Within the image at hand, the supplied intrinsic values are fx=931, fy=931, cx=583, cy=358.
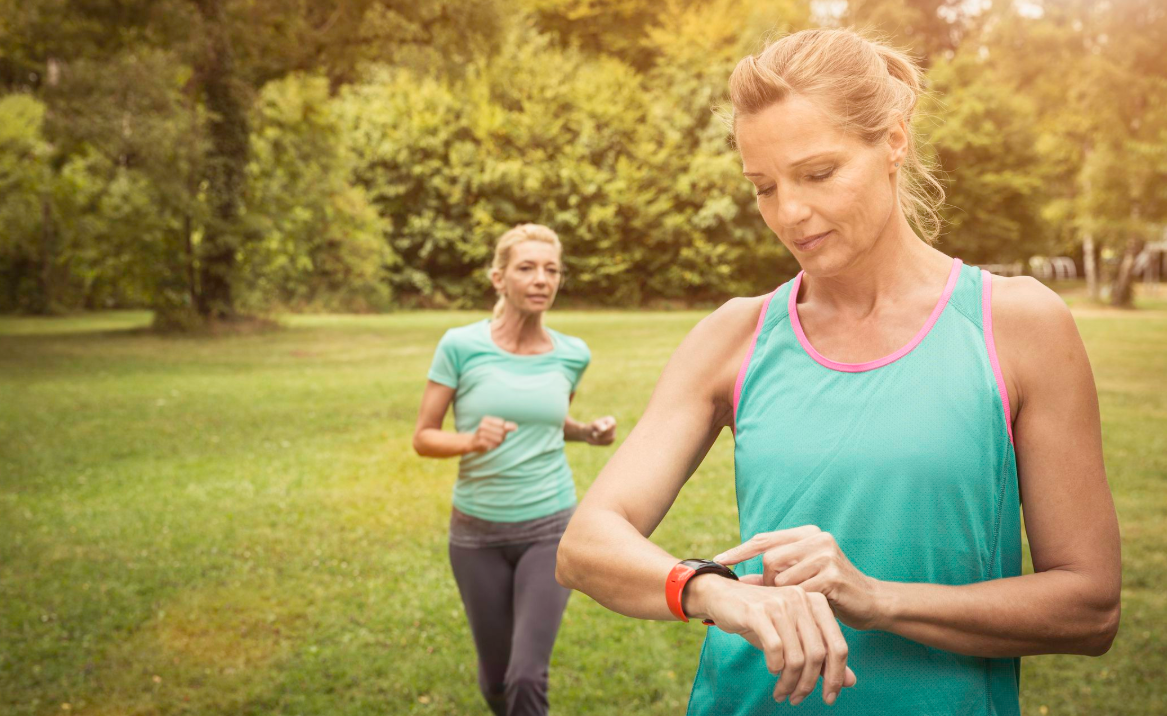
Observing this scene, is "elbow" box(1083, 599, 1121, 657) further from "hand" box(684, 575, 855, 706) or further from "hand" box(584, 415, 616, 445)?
"hand" box(584, 415, 616, 445)

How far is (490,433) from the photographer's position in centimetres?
428

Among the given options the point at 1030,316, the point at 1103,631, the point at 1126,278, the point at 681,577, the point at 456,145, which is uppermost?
the point at 456,145

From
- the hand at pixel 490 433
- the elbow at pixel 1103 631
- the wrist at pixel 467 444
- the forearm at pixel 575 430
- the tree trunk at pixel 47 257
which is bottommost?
the tree trunk at pixel 47 257

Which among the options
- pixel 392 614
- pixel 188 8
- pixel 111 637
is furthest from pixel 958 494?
pixel 188 8

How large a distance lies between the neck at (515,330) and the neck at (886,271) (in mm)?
3159

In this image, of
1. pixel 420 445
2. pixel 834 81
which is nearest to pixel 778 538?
pixel 834 81

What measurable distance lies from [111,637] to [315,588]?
4.59 ft

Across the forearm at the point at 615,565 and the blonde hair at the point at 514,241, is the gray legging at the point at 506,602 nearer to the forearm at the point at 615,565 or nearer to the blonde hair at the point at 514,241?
the blonde hair at the point at 514,241

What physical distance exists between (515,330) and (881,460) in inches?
135

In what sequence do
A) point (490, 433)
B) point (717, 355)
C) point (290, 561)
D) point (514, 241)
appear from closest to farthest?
point (717, 355) < point (490, 433) < point (514, 241) < point (290, 561)

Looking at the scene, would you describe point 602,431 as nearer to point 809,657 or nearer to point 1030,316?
point 1030,316

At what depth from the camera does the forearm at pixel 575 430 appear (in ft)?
15.6

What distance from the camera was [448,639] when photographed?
242 inches

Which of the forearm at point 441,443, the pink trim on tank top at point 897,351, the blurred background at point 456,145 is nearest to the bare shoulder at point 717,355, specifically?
the pink trim on tank top at point 897,351
